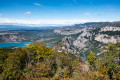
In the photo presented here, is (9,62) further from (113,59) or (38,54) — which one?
(113,59)

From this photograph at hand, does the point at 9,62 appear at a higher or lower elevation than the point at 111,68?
higher

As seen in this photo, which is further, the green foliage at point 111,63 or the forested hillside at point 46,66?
the green foliage at point 111,63

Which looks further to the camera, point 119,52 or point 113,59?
point 119,52

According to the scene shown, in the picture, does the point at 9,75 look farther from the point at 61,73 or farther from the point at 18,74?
the point at 61,73

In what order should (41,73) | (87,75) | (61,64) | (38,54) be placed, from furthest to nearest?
(38,54)
(61,64)
(41,73)
(87,75)

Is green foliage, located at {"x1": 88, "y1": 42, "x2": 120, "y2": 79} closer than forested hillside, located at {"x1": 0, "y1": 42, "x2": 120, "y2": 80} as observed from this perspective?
No

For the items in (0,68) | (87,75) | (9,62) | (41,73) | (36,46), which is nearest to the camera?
(87,75)

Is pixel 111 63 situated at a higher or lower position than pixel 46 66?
lower

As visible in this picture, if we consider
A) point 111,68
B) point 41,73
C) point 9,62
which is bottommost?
point 111,68

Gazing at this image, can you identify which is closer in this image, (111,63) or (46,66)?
(46,66)

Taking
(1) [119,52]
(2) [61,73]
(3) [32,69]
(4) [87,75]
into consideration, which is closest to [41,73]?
(3) [32,69]
